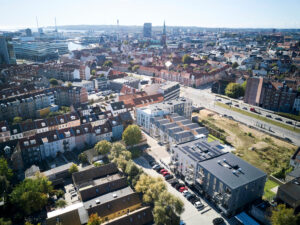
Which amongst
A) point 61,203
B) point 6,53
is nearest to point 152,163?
point 61,203

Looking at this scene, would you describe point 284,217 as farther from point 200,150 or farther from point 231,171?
point 200,150

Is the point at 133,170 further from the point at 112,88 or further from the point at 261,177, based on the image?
the point at 112,88

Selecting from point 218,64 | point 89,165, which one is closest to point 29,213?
point 89,165

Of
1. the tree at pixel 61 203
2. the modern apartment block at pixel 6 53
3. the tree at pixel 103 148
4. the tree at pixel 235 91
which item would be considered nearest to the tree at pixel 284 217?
the tree at pixel 61 203

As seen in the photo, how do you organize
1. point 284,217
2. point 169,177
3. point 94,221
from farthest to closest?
point 169,177, point 94,221, point 284,217

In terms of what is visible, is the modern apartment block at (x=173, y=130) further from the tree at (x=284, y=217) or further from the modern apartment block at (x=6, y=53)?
the modern apartment block at (x=6, y=53)

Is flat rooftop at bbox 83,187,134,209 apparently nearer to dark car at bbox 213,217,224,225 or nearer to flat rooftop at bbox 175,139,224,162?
flat rooftop at bbox 175,139,224,162

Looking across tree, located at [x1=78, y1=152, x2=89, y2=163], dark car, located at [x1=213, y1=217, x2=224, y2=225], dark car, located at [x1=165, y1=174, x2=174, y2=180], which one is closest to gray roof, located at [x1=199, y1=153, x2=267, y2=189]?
dark car, located at [x1=213, y1=217, x2=224, y2=225]
